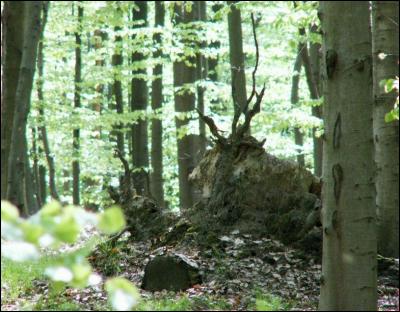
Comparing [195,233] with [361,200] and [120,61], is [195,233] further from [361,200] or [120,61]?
[120,61]

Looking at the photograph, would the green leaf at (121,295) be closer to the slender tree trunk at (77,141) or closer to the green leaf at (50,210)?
the green leaf at (50,210)

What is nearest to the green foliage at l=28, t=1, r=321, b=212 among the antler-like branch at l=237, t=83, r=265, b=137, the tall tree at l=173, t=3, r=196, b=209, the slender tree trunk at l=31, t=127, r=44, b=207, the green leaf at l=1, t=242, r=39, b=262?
the tall tree at l=173, t=3, r=196, b=209

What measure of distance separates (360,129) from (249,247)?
140 inches

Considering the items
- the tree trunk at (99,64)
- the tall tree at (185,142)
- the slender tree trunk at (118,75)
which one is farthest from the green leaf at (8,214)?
the tree trunk at (99,64)

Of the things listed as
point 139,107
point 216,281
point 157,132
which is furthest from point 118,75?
point 216,281

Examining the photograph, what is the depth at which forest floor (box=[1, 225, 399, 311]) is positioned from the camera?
175 inches

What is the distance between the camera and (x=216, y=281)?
18.2 feet

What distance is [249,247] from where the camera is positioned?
666cm

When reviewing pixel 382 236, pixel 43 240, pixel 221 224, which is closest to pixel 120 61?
pixel 221 224

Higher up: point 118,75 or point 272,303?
point 118,75

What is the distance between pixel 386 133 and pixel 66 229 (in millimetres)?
4850

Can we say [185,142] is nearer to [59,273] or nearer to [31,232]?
[59,273]

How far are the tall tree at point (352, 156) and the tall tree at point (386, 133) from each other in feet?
8.73

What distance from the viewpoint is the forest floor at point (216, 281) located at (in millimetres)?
4457
